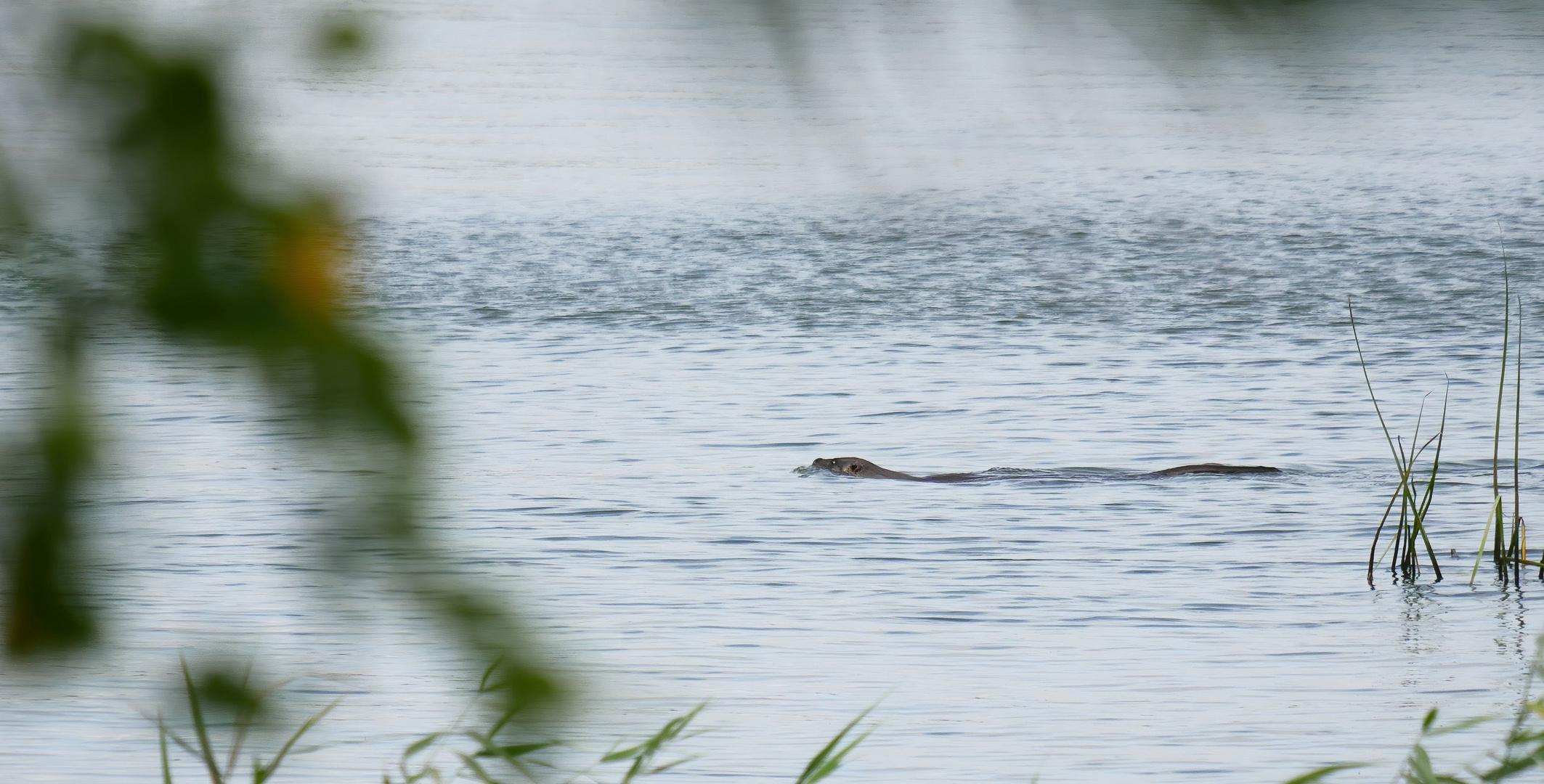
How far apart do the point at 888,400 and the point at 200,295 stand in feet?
59.4

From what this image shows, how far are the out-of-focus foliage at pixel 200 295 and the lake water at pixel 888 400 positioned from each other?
0.08ft

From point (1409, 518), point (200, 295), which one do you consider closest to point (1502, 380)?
point (200, 295)

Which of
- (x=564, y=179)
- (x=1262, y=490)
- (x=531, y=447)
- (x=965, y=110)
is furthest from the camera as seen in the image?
(x=531, y=447)

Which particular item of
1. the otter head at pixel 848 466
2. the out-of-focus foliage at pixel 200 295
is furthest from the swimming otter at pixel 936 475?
the out-of-focus foliage at pixel 200 295

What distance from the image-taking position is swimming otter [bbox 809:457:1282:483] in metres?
14.2

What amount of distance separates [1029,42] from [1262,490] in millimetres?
13165

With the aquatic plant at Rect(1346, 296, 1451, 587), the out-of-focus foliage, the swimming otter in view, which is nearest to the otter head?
the swimming otter

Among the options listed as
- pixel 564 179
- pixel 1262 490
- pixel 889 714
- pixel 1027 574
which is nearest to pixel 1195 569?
pixel 1027 574

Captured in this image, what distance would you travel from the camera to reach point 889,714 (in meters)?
8.41

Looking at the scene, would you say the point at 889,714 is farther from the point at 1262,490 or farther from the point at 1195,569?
the point at 1262,490

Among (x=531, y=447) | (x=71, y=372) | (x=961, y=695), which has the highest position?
(x=71, y=372)

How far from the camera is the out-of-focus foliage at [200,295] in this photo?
1.09 m

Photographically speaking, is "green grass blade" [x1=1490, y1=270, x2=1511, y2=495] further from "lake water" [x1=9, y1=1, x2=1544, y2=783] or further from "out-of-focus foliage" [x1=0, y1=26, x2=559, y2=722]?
"out-of-focus foliage" [x1=0, y1=26, x2=559, y2=722]

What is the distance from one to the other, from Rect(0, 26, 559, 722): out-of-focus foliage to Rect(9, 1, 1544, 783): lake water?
2 centimetres
